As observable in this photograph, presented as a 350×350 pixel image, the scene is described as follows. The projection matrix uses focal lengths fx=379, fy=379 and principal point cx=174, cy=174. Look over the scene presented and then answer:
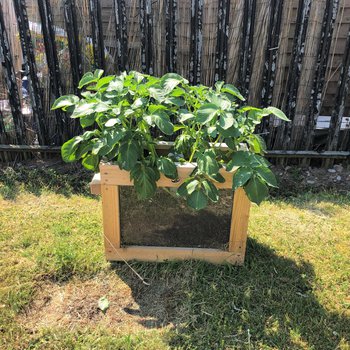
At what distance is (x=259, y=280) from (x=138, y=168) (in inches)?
42.8

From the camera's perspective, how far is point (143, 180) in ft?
7.16

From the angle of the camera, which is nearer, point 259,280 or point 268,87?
point 259,280

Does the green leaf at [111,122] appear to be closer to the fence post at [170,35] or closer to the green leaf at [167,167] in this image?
the green leaf at [167,167]

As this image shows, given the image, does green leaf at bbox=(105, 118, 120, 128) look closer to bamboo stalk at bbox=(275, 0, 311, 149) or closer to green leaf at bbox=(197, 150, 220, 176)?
green leaf at bbox=(197, 150, 220, 176)

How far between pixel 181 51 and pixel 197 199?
2184 millimetres

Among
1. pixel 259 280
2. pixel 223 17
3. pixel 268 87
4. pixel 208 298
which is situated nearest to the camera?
pixel 208 298

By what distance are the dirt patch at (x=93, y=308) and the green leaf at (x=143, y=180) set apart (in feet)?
2.12

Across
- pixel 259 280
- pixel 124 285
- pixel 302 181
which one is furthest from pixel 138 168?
pixel 302 181

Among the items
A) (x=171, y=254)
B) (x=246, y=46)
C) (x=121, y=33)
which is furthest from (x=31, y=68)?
(x=171, y=254)

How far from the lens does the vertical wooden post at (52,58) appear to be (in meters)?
3.58

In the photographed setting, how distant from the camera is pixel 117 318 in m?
2.19

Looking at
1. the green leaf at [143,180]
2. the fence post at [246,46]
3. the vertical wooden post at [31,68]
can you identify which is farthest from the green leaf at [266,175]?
the vertical wooden post at [31,68]

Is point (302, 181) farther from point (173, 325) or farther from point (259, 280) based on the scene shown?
point (173, 325)

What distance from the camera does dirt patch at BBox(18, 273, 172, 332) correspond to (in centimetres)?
215
